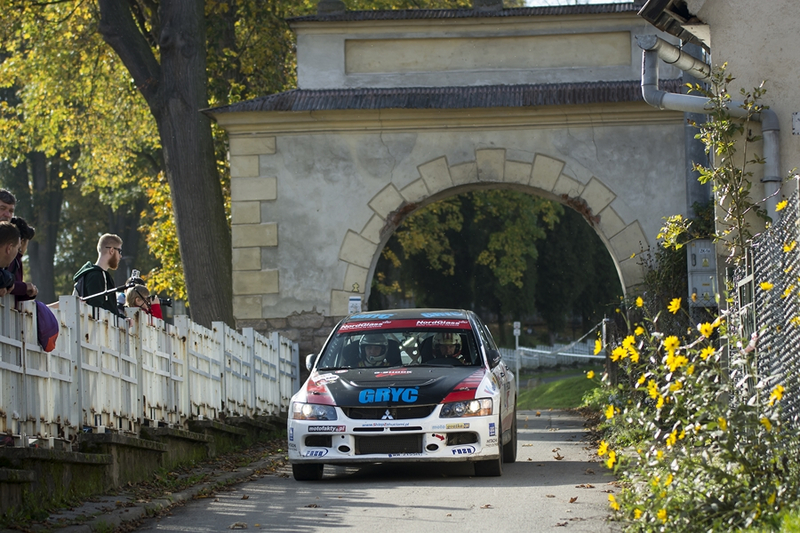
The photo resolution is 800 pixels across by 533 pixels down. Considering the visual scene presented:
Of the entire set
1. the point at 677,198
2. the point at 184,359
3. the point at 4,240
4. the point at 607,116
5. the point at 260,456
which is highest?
the point at 607,116

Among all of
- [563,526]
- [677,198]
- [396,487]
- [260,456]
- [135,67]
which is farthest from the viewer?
[135,67]

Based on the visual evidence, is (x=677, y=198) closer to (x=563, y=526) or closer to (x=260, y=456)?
(x=260, y=456)

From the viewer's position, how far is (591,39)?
18562 millimetres

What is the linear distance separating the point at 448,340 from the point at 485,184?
24.9ft

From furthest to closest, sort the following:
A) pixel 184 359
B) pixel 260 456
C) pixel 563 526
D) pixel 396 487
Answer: pixel 260 456
pixel 184 359
pixel 396 487
pixel 563 526

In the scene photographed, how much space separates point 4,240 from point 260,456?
611 centimetres

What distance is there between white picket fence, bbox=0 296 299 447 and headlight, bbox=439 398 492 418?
268 cm

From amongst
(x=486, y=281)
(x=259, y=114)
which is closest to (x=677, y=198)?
(x=259, y=114)

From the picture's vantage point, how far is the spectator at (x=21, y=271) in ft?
25.6

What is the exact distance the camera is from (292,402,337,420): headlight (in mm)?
10180

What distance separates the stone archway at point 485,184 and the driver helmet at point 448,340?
7156 millimetres

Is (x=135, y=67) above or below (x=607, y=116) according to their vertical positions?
above

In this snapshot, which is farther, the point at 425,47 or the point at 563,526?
the point at 425,47

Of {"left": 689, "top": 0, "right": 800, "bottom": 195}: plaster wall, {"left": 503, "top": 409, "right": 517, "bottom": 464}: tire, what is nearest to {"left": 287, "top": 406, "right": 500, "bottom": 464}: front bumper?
{"left": 503, "top": 409, "right": 517, "bottom": 464}: tire
